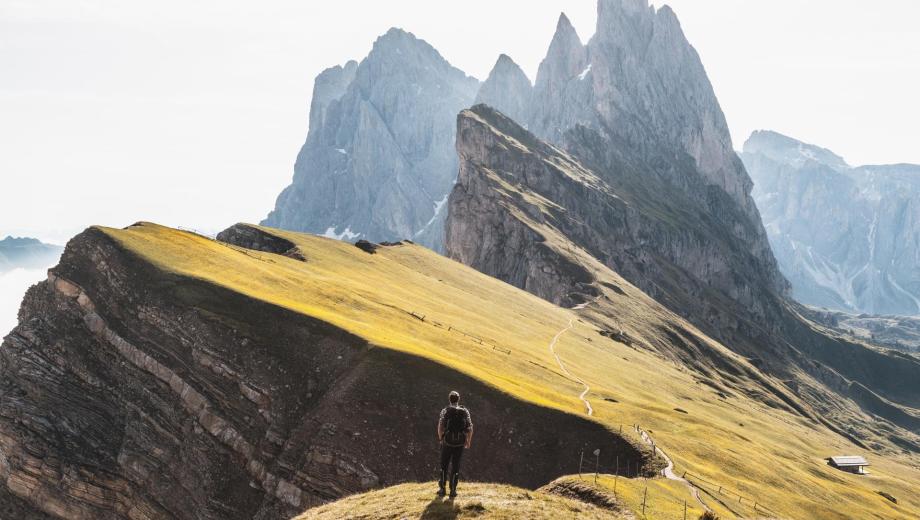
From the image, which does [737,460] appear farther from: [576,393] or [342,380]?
[342,380]

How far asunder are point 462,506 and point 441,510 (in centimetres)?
83

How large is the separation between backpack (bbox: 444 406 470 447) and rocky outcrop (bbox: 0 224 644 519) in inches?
1044

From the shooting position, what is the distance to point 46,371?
2470 inches

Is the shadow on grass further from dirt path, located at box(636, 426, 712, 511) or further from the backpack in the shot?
dirt path, located at box(636, 426, 712, 511)

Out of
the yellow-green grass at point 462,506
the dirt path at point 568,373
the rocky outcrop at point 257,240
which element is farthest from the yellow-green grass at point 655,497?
the rocky outcrop at point 257,240

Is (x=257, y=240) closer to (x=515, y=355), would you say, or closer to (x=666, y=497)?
(x=515, y=355)

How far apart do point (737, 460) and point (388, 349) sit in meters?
41.6

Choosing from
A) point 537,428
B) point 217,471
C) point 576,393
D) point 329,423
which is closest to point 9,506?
point 217,471

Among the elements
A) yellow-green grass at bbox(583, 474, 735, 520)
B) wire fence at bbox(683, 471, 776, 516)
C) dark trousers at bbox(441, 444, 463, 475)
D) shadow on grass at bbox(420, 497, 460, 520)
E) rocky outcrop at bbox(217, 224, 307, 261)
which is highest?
rocky outcrop at bbox(217, 224, 307, 261)

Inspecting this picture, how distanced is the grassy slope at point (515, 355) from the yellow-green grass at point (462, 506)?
14.5 metres

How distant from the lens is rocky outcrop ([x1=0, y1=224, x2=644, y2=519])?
54.4 m

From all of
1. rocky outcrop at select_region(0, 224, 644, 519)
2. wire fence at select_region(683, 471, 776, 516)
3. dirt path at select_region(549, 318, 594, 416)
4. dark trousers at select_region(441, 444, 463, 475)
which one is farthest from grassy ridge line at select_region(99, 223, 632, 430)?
dark trousers at select_region(441, 444, 463, 475)

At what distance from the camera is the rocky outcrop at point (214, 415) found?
54.4 meters

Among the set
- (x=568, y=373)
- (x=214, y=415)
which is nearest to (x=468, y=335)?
(x=568, y=373)
